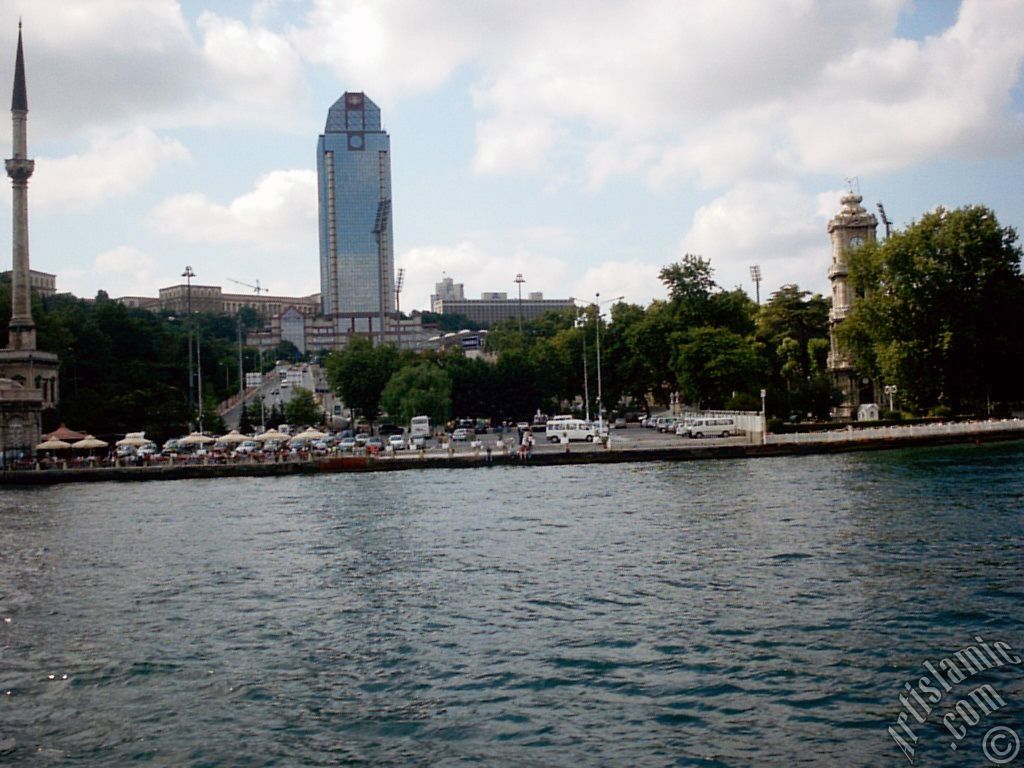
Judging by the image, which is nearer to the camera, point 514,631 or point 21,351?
point 514,631

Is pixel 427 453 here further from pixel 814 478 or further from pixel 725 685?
pixel 725 685

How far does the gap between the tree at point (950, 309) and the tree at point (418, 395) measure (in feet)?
120

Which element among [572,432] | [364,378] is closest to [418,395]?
[364,378]

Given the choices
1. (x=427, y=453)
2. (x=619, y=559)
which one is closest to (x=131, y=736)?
(x=619, y=559)

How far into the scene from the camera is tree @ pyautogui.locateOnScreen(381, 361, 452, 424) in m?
88.5

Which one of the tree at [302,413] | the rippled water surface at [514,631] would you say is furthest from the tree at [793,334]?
the rippled water surface at [514,631]

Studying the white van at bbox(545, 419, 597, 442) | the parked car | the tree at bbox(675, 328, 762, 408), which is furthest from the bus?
the tree at bbox(675, 328, 762, 408)

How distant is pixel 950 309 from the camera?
70062mm

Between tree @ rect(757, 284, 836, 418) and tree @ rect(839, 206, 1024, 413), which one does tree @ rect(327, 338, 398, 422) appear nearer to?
tree @ rect(757, 284, 836, 418)

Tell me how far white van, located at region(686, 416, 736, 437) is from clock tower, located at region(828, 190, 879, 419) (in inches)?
1108

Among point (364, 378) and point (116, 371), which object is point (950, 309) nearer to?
point (364, 378)
